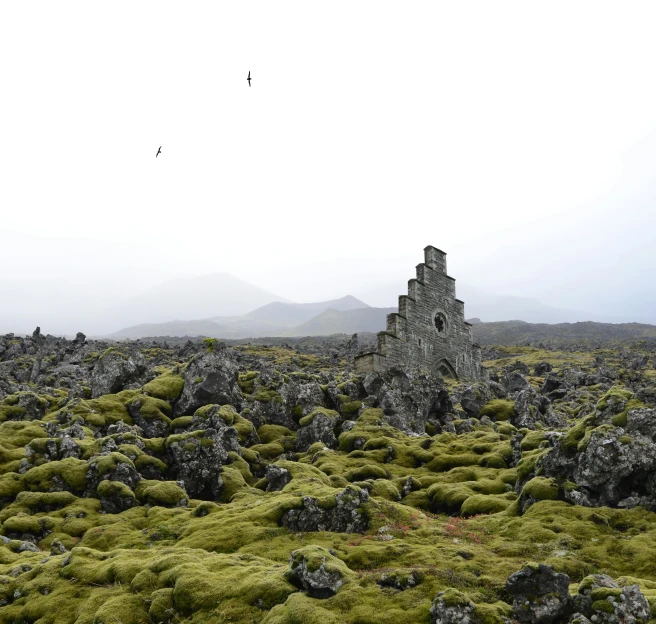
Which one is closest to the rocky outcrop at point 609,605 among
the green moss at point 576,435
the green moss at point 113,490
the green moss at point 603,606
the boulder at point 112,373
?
the green moss at point 603,606

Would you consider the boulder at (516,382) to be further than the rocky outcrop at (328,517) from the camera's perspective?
Yes

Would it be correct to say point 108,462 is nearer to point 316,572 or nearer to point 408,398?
point 316,572

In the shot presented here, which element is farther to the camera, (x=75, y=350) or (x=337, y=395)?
(x=75, y=350)

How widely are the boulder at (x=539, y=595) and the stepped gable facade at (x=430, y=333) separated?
35.8 metres

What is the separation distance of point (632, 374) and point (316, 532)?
236 ft

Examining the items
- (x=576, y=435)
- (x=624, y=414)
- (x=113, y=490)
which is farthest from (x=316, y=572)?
(x=113, y=490)

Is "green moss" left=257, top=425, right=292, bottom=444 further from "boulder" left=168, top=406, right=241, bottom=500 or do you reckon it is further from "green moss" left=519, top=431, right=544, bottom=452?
"green moss" left=519, top=431, right=544, bottom=452

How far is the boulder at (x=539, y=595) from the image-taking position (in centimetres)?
1246

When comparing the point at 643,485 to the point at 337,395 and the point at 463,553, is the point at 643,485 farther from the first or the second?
the point at 337,395

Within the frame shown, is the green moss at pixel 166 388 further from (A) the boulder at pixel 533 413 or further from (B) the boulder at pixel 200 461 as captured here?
(A) the boulder at pixel 533 413

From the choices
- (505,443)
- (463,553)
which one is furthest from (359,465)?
(463,553)

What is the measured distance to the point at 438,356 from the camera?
56.7 meters

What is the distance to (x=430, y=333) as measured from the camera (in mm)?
55812

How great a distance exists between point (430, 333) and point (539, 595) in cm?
4359
